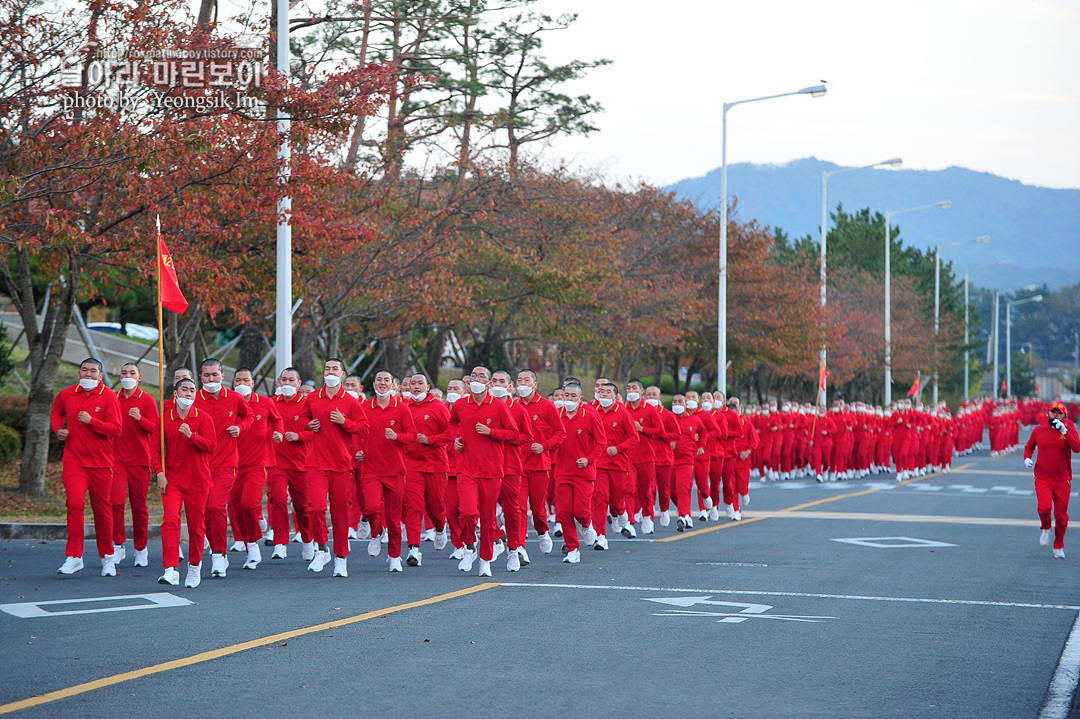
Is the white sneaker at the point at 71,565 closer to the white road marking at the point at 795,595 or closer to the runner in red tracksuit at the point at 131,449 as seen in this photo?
the runner in red tracksuit at the point at 131,449

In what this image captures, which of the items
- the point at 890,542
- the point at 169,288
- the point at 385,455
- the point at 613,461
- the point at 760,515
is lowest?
the point at 760,515

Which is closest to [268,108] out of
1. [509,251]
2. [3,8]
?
[3,8]

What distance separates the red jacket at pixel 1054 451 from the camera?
15.2 meters

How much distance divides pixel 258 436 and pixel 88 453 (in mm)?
1673

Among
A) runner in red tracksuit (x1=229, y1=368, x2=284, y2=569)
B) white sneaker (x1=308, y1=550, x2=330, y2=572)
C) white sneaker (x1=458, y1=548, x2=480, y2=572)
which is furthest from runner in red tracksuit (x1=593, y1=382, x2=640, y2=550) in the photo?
runner in red tracksuit (x1=229, y1=368, x2=284, y2=569)

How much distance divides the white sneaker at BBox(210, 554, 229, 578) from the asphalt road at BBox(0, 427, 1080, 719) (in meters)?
0.29

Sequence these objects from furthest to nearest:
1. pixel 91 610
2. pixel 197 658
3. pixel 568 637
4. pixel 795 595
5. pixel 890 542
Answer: pixel 890 542, pixel 795 595, pixel 91 610, pixel 568 637, pixel 197 658

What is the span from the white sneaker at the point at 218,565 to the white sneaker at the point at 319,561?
0.83 metres

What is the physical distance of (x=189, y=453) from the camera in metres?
11.8

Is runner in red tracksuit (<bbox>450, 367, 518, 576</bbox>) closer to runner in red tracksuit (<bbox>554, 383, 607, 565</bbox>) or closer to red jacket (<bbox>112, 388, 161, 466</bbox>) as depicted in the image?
runner in red tracksuit (<bbox>554, 383, 607, 565</bbox>)

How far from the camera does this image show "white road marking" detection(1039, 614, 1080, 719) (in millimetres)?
6984

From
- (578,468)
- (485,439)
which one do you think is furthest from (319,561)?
(578,468)

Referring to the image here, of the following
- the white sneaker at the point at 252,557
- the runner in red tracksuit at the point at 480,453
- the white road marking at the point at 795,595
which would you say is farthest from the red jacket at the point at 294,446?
the white road marking at the point at 795,595

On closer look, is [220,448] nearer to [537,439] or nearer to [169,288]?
[169,288]
